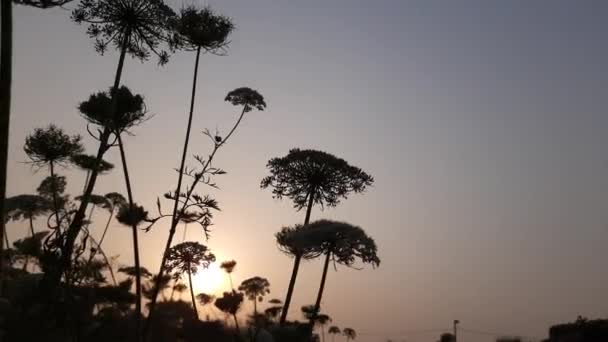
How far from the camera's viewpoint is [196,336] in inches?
1785

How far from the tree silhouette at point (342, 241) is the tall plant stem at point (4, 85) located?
510 inches

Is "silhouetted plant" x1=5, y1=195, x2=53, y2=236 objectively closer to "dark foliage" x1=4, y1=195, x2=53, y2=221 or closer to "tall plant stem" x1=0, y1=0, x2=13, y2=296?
"dark foliage" x1=4, y1=195, x2=53, y2=221

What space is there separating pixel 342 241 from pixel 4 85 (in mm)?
13666

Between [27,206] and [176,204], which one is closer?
[176,204]

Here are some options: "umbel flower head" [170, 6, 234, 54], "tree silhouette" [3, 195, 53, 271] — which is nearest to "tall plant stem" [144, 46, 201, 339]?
"umbel flower head" [170, 6, 234, 54]

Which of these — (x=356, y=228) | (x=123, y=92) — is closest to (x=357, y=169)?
(x=356, y=228)

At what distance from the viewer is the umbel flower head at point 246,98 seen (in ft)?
75.0

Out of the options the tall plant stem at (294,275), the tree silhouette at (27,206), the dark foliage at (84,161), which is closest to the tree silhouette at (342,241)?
the tall plant stem at (294,275)

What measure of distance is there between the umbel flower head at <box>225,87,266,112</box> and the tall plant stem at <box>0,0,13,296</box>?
13630mm

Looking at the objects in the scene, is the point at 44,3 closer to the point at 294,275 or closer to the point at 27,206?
the point at 294,275

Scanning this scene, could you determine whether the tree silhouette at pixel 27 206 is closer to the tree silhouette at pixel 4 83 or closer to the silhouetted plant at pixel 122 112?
the silhouetted plant at pixel 122 112

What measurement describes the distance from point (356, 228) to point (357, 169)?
12.6 feet

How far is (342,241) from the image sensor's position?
20922 millimetres

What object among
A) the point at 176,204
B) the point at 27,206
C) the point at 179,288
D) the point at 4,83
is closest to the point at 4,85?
the point at 4,83
